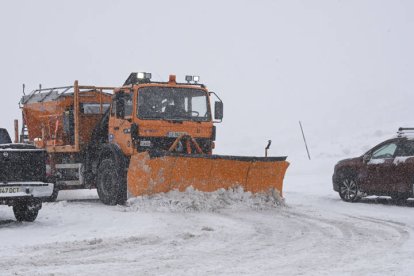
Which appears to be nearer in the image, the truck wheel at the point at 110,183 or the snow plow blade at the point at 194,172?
the snow plow blade at the point at 194,172

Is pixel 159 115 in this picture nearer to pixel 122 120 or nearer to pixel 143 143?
pixel 143 143

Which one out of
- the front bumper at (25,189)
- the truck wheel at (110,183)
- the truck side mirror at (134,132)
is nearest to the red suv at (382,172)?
the truck side mirror at (134,132)

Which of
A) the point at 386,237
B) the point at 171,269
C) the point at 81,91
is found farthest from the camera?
the point at 81,91

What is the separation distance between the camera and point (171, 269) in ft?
24.1

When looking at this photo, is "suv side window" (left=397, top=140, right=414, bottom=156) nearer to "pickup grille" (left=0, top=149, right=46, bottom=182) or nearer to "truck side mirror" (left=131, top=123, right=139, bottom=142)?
"truck side mirror" (left=131, top=123, right=139, bottom=142)

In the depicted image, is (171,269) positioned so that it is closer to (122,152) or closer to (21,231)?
(21,231)

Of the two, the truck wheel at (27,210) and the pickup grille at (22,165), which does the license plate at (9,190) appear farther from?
the truck wheel at (27,210)

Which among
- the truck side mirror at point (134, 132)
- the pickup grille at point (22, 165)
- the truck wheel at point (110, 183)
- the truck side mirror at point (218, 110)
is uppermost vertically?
the truck side mirror at point (218, 110)

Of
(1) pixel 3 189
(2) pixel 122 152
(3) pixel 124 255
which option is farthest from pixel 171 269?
(2) pixel 122 152

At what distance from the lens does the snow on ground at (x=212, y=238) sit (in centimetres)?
750

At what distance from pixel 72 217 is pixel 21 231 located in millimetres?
1861

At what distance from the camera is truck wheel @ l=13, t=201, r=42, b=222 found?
38.9ft

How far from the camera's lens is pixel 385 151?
15305 mm

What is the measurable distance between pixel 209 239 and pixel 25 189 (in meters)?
3.35
